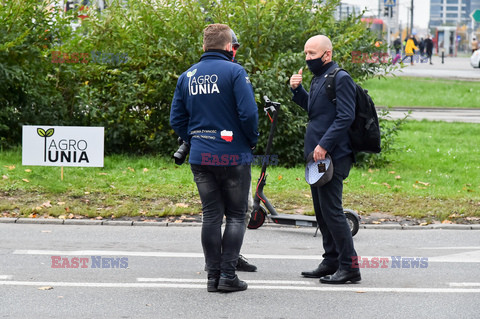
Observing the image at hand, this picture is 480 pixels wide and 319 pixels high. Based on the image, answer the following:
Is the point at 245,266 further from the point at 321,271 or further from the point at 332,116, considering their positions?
the point at 332,116

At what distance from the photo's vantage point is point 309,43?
19.9ft

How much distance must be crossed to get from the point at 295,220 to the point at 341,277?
72.0 inches

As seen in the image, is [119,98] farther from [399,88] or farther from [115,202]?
[399,88]

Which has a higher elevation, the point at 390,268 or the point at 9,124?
the point at 9,124

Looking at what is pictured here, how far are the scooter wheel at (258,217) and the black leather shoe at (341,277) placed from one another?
6.50 feet

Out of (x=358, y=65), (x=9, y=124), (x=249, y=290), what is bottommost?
(x=249, y=290)

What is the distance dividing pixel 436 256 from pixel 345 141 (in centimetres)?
184

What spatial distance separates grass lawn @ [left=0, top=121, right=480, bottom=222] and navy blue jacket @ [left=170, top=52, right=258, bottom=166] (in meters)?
3.21

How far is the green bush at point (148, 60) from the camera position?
1204cm

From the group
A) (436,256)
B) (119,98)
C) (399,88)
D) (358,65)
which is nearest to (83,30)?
(119,98)

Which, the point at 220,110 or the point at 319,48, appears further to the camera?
the point at 319,48

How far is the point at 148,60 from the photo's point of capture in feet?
40.0

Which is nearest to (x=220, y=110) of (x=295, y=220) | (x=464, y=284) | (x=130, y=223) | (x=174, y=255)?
(x=174, y=255)

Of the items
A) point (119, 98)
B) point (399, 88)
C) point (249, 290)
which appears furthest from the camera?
point (399, 88)
